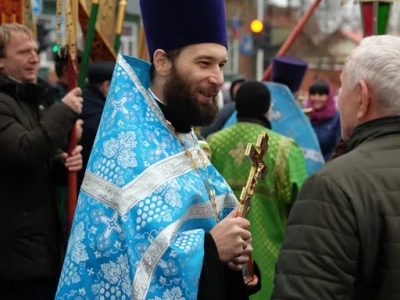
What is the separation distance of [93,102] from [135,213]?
317cm

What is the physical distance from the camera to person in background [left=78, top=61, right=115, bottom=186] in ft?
18.7

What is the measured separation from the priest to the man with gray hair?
0.46 metres

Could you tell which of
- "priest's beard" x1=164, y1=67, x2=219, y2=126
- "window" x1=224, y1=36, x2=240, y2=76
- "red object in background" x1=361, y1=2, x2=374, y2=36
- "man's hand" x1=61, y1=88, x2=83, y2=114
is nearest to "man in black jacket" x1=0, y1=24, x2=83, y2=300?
"man's hand" x1=61, y1=88, x2=83, y2=114

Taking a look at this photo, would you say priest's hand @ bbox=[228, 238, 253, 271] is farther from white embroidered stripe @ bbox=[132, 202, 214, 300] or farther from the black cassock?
white embroidered stripe @ bbox=[132, 202, 214, 300]

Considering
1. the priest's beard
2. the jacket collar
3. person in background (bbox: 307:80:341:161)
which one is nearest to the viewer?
the jacket collar

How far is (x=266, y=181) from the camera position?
536 centimetres

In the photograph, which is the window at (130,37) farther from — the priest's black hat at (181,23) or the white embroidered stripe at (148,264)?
the white embroidered stripe at (148,264)

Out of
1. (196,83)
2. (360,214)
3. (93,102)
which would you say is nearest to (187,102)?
(196,83)

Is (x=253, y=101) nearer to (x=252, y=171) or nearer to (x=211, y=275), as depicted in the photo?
(x=252, y=171)

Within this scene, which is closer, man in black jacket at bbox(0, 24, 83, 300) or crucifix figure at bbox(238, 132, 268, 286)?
crucifix figure at bbox(238, 132, 268, 286)

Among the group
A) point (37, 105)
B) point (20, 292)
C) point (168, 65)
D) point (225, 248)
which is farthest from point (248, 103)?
point (225, 248)

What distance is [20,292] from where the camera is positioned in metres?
4.22

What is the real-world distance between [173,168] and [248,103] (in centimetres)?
255

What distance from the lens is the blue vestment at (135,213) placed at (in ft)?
9.21
